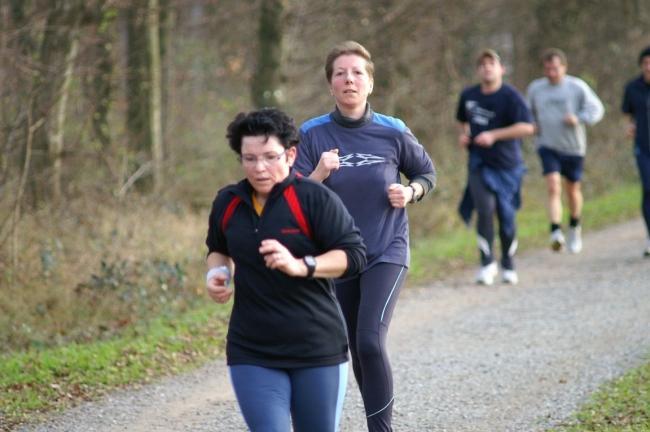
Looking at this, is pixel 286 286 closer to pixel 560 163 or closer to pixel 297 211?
pixel 297 211

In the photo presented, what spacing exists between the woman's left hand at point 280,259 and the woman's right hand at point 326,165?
3.66 feet

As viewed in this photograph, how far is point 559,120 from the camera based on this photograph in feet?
40.8

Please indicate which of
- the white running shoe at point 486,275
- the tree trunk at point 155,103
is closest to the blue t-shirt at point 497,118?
the white running shoe at point 486,275

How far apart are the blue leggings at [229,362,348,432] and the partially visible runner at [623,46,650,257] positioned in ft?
26.8

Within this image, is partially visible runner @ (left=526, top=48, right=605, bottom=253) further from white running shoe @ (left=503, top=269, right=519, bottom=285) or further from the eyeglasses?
the eyeglasses

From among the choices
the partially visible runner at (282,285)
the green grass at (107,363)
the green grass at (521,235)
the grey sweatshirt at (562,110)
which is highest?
the grey sweatshirt at (562,110)

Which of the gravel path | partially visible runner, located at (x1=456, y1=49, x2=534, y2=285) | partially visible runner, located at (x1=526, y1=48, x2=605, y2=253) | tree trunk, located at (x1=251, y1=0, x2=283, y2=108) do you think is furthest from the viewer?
tree trunk, located at (x1=251, y1=0, x2=283, y2=108)

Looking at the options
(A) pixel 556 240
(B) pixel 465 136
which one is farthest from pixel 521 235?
(B) pixel 465 136

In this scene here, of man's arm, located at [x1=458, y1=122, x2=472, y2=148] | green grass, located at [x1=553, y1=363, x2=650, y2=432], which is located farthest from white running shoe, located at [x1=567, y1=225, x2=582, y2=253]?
green grass, located at [x1=553, y1=363, x2=650, y2=432]

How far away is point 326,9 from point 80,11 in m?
4.70

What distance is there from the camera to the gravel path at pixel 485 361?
657 centimetres

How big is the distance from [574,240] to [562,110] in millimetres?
1718

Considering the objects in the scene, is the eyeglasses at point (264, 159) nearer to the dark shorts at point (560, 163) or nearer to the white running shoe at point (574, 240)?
the dark shorts at point (560, 163)

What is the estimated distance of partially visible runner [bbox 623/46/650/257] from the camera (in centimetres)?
1159
